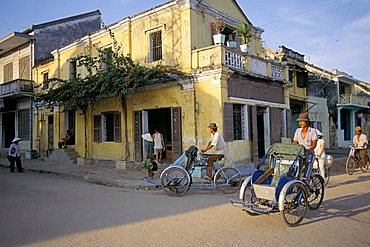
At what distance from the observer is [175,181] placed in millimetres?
7992

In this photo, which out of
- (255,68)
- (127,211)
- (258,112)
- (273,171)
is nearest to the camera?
(273,171)

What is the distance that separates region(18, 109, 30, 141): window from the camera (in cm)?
2219

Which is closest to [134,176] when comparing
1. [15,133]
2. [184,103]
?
[184,103]

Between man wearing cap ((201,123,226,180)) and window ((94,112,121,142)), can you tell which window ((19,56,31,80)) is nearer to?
window ((94,112,121,142))

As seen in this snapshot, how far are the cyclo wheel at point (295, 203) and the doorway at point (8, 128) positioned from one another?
24.1m

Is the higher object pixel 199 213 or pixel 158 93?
pixel 158 93

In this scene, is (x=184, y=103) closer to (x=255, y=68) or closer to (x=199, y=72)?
(x=199, y=72)

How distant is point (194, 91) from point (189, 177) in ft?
16.5

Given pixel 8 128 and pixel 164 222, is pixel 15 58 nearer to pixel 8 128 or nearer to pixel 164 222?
pixel 8 128

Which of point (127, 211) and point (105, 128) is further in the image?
point (105, 128)

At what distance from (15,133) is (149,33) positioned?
605 inches

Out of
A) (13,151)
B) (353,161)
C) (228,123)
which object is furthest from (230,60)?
(13,151)

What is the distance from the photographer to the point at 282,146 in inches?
235

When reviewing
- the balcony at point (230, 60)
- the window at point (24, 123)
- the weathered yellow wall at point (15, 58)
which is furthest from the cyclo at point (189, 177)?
the weathered yellow wall at point (15, 58)
